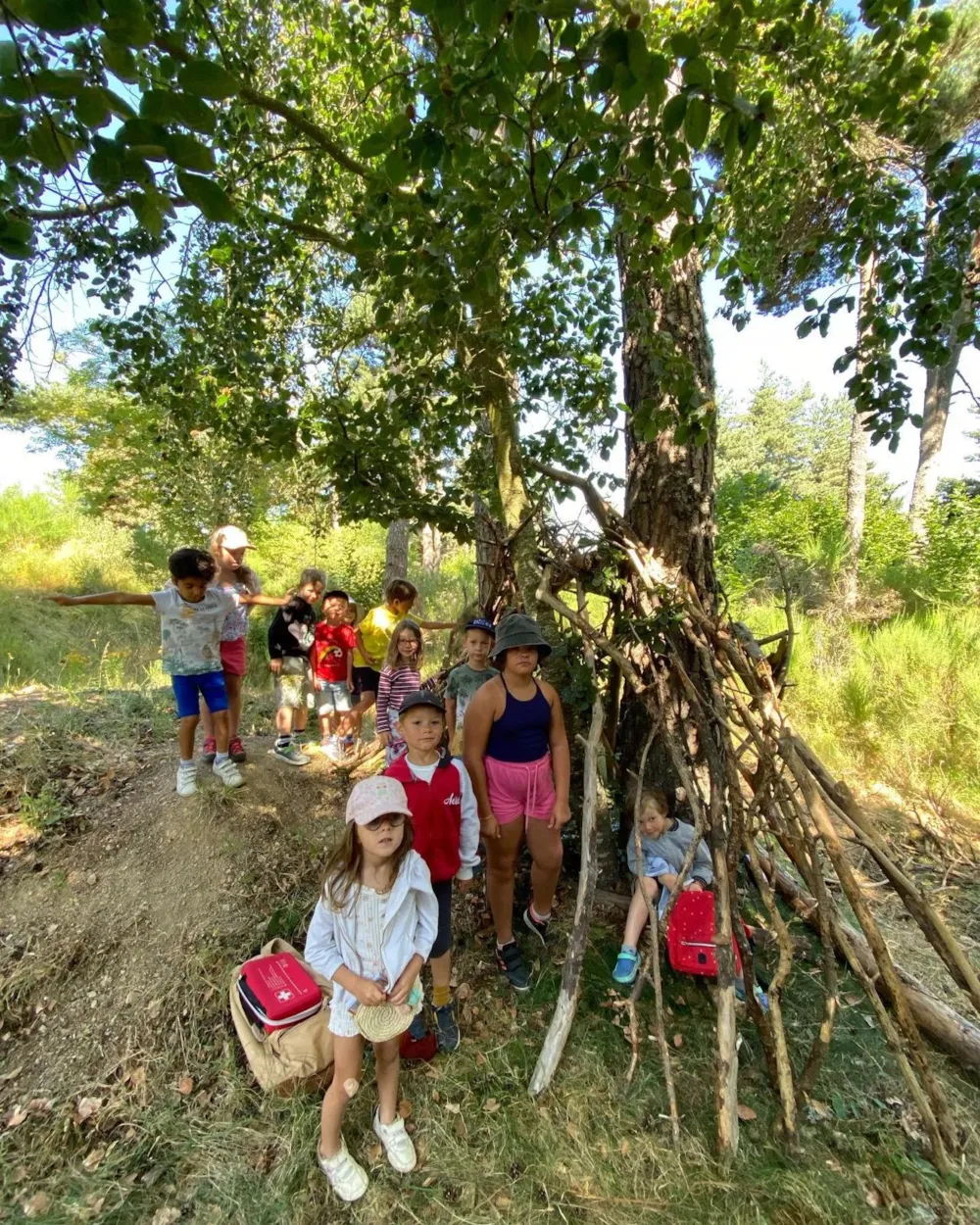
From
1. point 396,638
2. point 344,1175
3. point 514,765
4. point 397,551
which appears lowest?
point 344,1175

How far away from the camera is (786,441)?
41.1m

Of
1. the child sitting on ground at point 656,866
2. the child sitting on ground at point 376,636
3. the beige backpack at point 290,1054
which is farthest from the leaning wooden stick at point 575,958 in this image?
the child sitting on ground at point 376,636

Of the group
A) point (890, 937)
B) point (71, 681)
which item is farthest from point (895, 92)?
point (71, 681)

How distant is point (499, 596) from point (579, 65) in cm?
294

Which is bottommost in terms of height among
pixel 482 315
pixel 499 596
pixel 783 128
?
pixel 499 596

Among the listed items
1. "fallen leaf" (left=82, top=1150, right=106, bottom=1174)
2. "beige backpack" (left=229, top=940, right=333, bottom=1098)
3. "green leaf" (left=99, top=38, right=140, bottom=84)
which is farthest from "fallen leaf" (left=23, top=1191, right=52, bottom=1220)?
"green leaf" (left=99, top=38, right=140, bottom=84)

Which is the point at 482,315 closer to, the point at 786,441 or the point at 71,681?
the point at 71,681

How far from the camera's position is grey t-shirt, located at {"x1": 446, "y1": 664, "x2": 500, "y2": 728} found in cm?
363

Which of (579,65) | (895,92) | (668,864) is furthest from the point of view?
(668,864)

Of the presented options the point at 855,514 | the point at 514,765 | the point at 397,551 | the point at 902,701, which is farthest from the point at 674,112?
the point at 855,514

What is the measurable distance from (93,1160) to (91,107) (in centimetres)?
338

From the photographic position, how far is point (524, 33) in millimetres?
1150

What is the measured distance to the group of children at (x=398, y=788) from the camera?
218 cm

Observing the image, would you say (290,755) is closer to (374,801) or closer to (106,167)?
(374,801)
